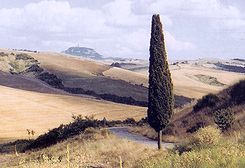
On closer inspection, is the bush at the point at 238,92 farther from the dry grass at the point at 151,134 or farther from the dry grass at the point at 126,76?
the dry grass at the point at 126,76

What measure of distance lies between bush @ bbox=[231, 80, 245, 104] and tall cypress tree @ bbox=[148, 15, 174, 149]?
33.8ft

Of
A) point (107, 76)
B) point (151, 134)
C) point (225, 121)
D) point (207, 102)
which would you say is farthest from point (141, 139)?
point (107, 76)

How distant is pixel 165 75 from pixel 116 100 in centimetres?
6382

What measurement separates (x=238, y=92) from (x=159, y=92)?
13.0 meters

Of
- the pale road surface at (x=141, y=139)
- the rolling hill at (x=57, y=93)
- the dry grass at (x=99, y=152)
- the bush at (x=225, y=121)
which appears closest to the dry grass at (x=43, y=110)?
the rolling hill at (x=57, y=93)

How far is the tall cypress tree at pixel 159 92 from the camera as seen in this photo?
37.2 m

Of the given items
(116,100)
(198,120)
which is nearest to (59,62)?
(116,100)

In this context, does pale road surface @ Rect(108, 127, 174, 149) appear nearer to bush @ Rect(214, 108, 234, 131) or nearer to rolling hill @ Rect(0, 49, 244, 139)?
bush @ Rect(214, 108, 234, 131)

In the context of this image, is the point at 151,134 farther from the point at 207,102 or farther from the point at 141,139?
the point at 207,102

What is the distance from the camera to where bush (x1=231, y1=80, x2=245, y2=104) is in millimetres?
45306

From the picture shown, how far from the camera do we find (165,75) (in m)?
38.0

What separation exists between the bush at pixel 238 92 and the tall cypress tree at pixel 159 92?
1031cm

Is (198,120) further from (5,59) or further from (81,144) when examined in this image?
(5,59)

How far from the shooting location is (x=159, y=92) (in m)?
37.4
